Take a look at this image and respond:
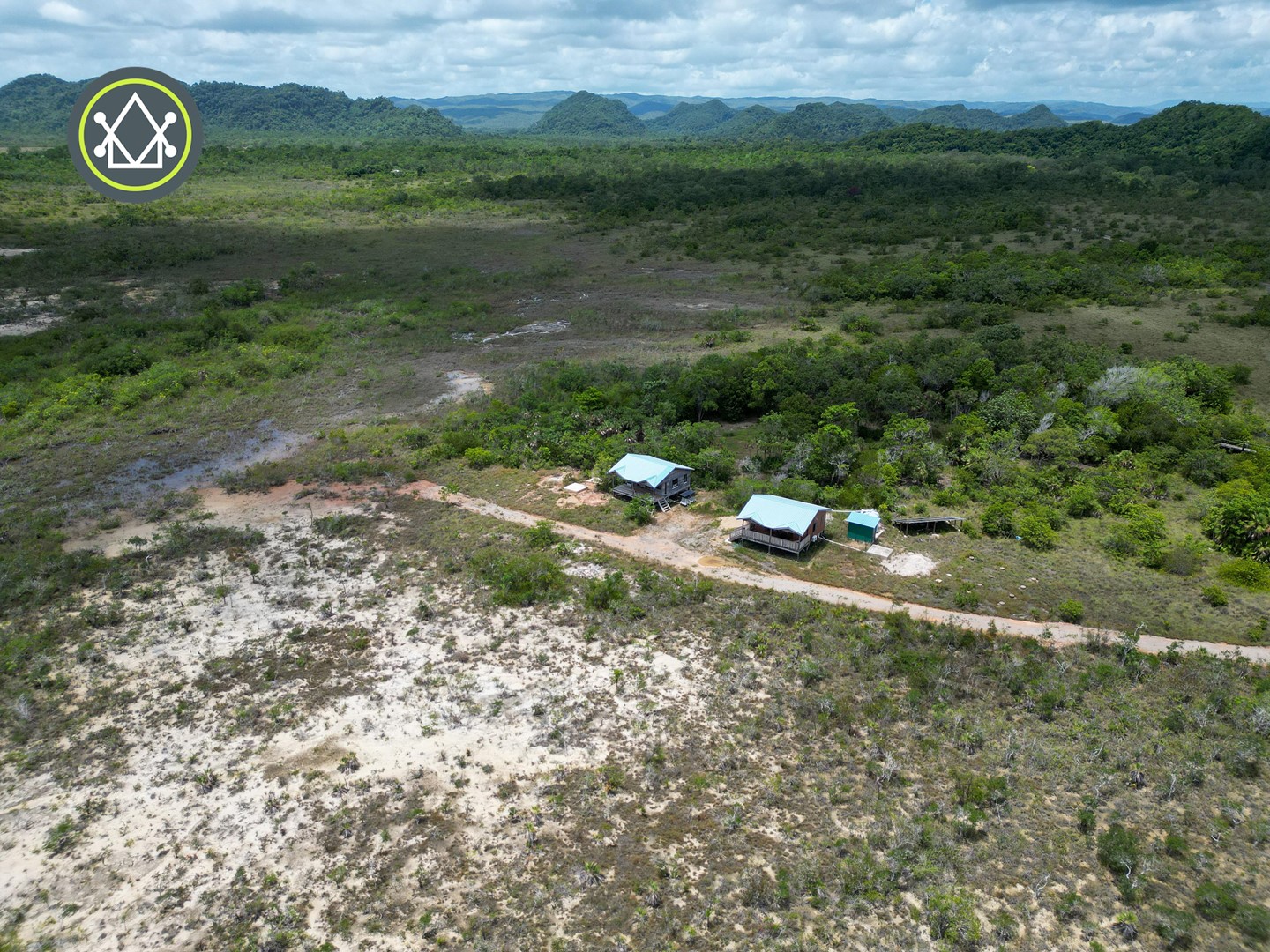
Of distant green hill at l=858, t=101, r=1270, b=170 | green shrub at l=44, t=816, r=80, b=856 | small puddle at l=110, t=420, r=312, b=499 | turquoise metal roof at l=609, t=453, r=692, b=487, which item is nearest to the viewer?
green shrub at l=44, t=816, r=80, b=856

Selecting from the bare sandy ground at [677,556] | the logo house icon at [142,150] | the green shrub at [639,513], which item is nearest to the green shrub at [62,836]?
the bare sandy ground at [677,556]

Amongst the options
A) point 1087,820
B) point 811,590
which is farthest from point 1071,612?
point 1087,820

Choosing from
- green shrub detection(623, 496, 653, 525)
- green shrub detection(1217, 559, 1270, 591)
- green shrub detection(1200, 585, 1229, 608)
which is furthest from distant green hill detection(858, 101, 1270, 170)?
green shrub detection(623, 496, 653, 525)

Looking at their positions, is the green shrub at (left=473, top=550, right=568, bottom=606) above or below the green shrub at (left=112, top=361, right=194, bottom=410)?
below

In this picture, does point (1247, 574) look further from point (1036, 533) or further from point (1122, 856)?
point (1122, 856)

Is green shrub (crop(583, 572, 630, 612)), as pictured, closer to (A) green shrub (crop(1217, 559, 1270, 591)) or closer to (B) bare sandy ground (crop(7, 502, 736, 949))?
(B) bare sandy ground (crop(7, 502, 736, 949))

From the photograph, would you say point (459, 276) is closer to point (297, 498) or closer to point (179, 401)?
point (179, 401)

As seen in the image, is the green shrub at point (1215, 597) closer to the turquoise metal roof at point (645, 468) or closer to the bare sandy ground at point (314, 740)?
the bare sandy ground at point (314, 740)
